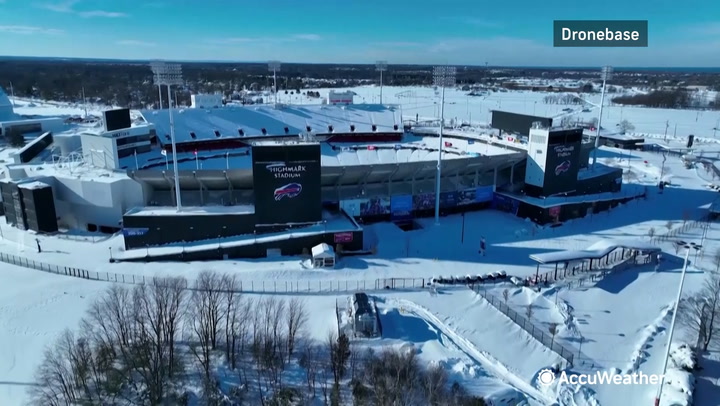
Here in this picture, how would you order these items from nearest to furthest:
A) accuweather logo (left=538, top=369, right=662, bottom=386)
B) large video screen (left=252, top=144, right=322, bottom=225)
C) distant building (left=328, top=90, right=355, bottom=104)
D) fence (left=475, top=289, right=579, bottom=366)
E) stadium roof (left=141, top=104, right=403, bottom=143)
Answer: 1. accuweather logo (left=538, top=369, right=662, bottom=386)
2. fence (left=475, top=289, right=579, bottom=366)
3. large video screen (left=252, top=144, right=322, bottom=225)
4. stadium roof (left=141, top=104, right=403, bottom=143)
5. distant building (left=328, top=90, right=355, bottom=104)

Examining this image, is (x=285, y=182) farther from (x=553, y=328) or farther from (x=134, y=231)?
(x=553, y=328)

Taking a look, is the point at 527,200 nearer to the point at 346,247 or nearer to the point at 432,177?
the point at 432,177

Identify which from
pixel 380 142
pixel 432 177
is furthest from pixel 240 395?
pixel 380 142

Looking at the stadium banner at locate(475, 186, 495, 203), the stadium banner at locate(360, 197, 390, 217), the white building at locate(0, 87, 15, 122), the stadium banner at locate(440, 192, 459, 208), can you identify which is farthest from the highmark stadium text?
the white building at locate(0, 87, 15, 122)

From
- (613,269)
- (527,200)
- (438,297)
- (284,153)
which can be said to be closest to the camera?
(438,297)

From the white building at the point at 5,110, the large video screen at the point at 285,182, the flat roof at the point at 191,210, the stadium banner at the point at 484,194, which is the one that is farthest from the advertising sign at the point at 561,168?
the white building at the point at 5,110

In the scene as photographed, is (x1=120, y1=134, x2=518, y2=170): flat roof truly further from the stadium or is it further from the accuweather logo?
the accuweather logo

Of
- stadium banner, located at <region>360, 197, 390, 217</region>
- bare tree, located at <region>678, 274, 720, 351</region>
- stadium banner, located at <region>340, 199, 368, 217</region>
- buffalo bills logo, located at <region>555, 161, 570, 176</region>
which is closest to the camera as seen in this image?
bare tree, located at <region>678, 274, 720, 351</region>
